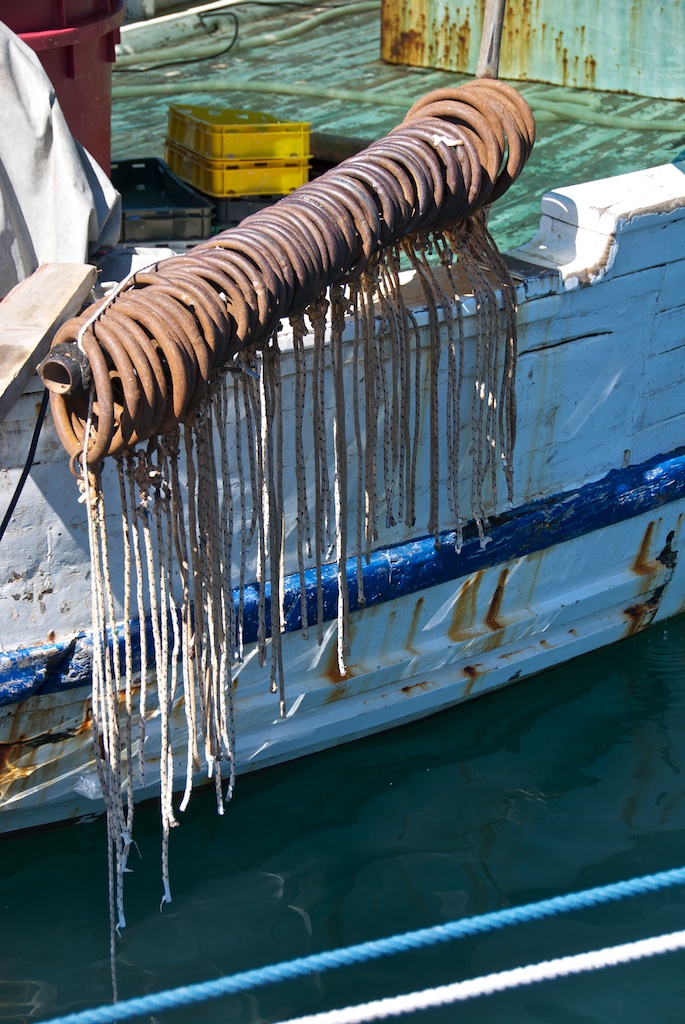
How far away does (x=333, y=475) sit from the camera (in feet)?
11.5

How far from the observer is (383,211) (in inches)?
111

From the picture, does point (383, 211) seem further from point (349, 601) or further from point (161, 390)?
point (349, 601)

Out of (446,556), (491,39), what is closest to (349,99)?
(491,39)

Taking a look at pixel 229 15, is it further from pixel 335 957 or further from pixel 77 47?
pixel 335 957

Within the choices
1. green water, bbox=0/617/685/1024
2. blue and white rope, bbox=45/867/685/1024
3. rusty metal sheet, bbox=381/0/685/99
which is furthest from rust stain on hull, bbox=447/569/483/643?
rusty metal sheet, bbox=381/0/685/99

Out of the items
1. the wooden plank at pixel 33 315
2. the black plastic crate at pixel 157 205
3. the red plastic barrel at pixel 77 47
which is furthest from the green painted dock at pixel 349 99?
the wooden plank at pixel 33 315

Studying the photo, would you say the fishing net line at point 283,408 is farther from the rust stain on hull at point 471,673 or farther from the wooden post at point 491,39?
the rust stain on hull at point 471,673

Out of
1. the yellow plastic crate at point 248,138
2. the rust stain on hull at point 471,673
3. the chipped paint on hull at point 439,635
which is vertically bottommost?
the rust stain on hull at point 471,673

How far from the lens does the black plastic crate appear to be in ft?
15.8

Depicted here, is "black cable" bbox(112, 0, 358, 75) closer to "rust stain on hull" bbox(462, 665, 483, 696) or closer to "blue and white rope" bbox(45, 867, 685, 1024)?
"rust stain on hull" bbox(462, 665, 483, 696)

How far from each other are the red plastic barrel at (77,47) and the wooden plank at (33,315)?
1.18 m

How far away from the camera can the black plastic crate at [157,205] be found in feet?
15.8

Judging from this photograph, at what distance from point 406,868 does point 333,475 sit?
1.31 m

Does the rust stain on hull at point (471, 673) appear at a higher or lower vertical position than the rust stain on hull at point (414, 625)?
lower
